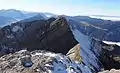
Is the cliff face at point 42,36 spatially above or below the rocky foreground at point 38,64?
below

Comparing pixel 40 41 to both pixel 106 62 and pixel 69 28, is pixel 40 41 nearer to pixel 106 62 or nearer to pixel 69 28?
pixel 69 28

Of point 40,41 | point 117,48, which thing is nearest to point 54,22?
point 40,41

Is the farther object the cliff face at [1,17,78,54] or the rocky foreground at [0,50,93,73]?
the cliff face at [1,17,78,54]

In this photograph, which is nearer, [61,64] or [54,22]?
[61,64]

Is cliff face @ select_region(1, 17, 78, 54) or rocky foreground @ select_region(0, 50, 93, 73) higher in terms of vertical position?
rocky foreground @ select_region(0, 50, 93, 73)

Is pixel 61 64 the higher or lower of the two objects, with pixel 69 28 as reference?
higher

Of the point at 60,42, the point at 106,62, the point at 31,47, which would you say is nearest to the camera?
the point at 106,62

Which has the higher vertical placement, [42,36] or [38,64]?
[38,64]

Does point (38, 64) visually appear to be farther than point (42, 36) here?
No

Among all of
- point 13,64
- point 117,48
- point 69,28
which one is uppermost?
point 13,64

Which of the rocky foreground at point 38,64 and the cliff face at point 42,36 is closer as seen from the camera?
the rocky foreground at point 38,64

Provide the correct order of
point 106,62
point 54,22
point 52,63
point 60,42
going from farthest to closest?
point 54,22
point 60,42
point 106,62
point 52,63
